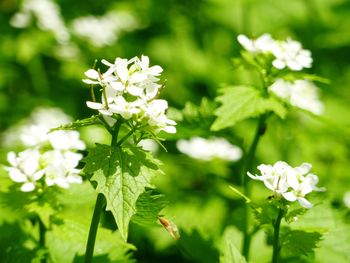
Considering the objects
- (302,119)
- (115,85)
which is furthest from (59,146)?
(302,119)

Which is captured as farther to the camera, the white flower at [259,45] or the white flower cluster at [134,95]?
the white flower at [259,45]

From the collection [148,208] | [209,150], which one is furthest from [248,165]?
[209,150]

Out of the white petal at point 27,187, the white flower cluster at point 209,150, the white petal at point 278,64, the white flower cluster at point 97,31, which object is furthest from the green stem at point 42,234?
the white flower cluster at point 97,31

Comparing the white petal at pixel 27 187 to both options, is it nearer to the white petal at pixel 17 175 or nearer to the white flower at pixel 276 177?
the white petal at pixel 17 175

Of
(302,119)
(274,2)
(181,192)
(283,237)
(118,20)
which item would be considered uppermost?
(274,2)

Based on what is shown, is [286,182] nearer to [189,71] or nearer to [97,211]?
[97,211]

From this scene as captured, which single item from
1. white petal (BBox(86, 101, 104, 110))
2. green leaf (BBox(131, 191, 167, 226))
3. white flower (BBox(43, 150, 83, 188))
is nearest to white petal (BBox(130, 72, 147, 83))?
white petal (BBox(86, 101, 104, 110))

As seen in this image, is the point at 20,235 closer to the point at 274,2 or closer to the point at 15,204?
the point at 15,204
